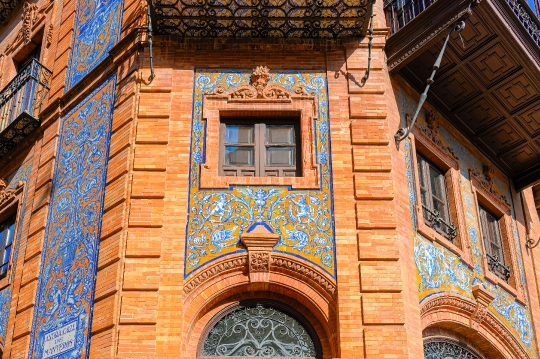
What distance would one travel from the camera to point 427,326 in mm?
10562

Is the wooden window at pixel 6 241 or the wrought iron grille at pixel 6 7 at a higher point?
the wrought iron grille at pixel 6 7

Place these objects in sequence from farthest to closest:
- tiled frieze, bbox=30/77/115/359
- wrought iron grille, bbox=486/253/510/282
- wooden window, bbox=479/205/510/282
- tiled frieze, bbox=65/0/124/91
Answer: wooden window, bbox=479/205/510/282 → wrought iron grille, bbox=486/253/510/282 → tiled frieze, bbox=65/0/124/91 → tiled frieze, bbox=30/77/115/359

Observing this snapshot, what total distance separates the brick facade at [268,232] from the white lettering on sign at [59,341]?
1.27ft

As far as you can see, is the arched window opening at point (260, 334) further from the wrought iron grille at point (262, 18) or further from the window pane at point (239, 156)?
the wrought iron grille at point (262, 18)

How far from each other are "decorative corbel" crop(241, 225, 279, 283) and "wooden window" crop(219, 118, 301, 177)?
3.45 feet

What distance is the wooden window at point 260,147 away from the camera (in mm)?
10727

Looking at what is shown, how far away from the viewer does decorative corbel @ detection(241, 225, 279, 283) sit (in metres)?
9.93

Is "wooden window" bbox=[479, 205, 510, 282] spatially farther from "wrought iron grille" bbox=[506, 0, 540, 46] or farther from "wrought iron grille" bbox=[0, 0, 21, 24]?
"wrought iron grille" bbox=[0, 0, 21, 24]

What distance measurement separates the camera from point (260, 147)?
1091 centimetres

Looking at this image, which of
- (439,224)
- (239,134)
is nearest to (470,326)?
(439,224)

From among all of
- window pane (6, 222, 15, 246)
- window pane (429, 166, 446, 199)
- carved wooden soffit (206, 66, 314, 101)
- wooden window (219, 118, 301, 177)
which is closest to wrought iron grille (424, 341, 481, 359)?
window pane (429, 166, 446, 199)

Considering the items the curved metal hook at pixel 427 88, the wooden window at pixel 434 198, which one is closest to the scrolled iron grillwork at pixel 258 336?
the wooden window at pixel 434 198

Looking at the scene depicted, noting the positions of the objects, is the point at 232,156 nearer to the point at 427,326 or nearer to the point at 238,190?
the point at 238,190

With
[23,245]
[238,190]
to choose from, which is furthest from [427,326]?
[23,245]
